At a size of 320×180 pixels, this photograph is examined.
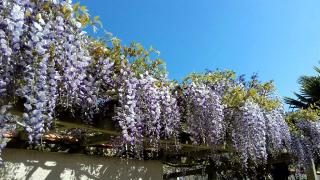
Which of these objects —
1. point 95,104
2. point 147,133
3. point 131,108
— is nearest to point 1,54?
point 95,104

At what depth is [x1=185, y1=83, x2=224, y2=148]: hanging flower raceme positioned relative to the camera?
16.1ft

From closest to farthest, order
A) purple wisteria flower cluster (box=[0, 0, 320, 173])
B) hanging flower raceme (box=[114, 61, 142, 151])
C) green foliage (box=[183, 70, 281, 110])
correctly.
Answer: purple wisteria flower cluster (box=[0, 0, 320, 173])
hanging flower raceme (box=[114, 61, 142, 151])
green foliage (box=[183, 70, 281, 110])

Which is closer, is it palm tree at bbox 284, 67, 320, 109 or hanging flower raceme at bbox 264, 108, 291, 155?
hanging flower raceme at bbox 264, 108, 291, 155

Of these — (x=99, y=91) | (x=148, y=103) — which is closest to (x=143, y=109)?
(x=148, y=103)

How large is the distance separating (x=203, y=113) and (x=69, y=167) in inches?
70.7

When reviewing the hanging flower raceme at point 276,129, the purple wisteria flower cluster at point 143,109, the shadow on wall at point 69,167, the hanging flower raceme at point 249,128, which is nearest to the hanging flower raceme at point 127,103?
the purple wisteria flower cluster at point 143,109

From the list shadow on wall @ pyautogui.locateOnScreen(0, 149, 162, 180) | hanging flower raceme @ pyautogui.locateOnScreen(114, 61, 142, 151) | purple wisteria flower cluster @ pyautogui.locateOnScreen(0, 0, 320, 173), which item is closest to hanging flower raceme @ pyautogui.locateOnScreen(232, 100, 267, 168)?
purple wisteria flower cluster @ pyautogui.locateOnScreen(0, 0, 320, 173)

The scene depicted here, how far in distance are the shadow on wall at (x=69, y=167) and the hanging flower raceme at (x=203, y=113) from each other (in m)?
0.87

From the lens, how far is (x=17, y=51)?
296 centimetres

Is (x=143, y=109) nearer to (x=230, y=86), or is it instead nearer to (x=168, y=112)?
(x=168, y=112)

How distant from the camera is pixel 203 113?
5004 millimetres

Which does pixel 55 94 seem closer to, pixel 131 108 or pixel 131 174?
pixel 131 108

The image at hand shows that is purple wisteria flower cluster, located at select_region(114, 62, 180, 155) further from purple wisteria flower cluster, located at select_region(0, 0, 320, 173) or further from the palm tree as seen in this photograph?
the palm tree

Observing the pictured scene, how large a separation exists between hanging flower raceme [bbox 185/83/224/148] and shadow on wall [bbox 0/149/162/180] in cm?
87
